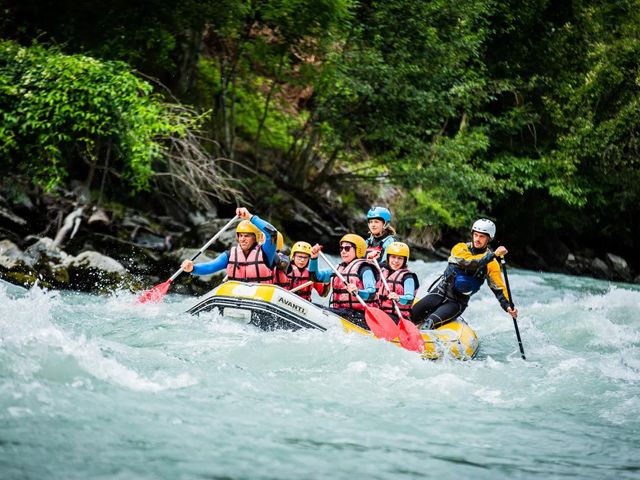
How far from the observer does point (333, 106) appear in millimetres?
15711

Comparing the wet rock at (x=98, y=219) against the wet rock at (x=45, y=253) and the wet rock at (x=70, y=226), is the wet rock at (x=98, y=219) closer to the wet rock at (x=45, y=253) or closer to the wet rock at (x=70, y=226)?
the wet rock at (x=70, y=226)

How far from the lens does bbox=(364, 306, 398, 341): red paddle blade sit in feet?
22.1

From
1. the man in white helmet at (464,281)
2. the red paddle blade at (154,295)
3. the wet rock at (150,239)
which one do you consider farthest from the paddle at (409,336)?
the wet rock at (150,239)

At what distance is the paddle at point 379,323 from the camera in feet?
22.1

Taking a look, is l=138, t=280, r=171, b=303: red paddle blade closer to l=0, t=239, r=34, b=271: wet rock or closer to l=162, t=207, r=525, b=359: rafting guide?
l=162, t=207, r=525, b=359: rafting guide

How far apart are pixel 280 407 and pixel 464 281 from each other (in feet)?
12.7

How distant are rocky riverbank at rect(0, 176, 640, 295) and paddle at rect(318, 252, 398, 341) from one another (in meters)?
4.06

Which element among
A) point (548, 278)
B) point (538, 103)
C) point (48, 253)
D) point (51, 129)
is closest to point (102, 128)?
point (51, 129)

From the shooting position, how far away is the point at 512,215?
2138 cm

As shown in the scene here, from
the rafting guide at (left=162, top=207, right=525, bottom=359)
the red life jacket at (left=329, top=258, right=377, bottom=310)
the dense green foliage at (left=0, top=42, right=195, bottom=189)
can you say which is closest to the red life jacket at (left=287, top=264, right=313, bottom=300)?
the rafting guide at (left=162, top=207, right=525, bottom=359)

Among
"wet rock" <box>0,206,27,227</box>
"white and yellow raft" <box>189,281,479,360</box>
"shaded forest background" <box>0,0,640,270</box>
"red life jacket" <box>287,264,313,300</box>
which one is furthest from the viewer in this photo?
"shaded forest background" <box>0,0,640,270</box>

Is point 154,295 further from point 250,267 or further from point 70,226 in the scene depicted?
point 70,226

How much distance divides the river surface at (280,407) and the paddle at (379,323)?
1.17ft

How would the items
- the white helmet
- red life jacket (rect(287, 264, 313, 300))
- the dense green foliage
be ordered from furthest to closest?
1. the dense green foliage
2. red life jacket (rect(287, 264, 313, 300))
3. the white helmet
